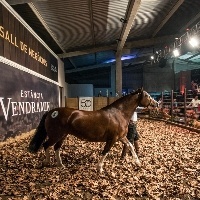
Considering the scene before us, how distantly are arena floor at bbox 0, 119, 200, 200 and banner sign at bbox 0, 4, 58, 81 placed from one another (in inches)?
142

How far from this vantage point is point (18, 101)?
947 cm

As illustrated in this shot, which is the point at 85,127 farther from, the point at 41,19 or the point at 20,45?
the point at 41,19

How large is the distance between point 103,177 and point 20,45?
713 centimetres

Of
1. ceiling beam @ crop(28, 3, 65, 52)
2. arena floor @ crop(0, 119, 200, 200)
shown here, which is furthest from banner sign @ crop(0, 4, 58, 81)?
arena floor @ crop(0, 119, 200, 200)

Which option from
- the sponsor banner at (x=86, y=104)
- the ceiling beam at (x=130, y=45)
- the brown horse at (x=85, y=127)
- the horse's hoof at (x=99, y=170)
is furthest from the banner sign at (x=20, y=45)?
the ceiling beam at (x=130, y=45)

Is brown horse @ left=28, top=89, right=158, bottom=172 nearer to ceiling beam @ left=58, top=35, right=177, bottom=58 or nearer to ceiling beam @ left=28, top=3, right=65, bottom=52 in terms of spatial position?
ceiling beam @ left=28, top=3, right=65, bottom=52

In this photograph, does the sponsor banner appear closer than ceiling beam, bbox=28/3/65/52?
No

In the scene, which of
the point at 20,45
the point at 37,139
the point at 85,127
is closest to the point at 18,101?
the point at 20,45

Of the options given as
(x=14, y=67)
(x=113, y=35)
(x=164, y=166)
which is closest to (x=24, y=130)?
(x=14, y=67)

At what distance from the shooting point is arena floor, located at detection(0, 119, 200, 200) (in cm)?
386

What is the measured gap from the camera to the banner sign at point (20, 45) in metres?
8.28

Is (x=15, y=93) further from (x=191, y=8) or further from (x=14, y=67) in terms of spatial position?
(x=191, y=8)

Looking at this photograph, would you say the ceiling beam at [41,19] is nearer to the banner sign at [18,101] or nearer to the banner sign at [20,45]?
the banner sign at [20,45]

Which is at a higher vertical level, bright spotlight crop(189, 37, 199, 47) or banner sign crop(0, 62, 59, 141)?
bright spotlight crop(189, 37, 199, 47)
